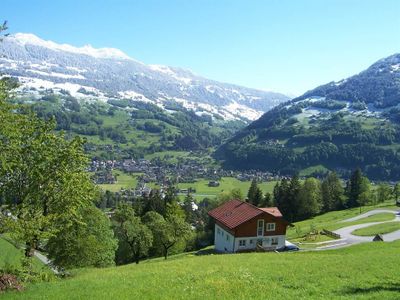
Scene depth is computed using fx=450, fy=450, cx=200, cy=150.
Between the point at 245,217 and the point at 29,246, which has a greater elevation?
the point at 29,246

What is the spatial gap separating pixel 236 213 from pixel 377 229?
29695mm

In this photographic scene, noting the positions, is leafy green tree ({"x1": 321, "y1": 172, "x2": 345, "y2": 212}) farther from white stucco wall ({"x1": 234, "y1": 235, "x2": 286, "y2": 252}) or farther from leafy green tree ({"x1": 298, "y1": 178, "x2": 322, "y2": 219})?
white stucco wall ({"x1": 234, "y1": 235, "x2": 286, "y2": 252})

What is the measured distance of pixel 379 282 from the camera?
2728 cm

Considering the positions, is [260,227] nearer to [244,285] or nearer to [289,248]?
[289,248]

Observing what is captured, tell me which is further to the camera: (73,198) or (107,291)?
(73,198)

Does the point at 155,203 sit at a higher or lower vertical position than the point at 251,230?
lower

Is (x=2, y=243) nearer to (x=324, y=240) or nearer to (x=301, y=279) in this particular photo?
(x=324, y=240)

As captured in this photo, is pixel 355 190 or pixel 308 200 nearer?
pixel 308 200

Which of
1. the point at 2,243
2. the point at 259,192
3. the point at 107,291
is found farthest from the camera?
the point at 259,192

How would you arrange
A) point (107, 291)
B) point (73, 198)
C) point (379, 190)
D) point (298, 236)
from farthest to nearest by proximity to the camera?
point (379, 190) → point (298, 236) → point (73, 198) → point (107, 291)

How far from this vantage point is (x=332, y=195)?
154375 mm

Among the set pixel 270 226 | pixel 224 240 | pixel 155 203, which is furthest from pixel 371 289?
pixel 155 203

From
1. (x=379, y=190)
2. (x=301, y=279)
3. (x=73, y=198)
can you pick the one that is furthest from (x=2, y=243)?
(x=379, y=190)

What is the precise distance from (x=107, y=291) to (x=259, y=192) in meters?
122
